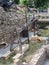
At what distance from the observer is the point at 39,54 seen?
420 inches

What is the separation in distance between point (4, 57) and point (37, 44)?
300 centimetres

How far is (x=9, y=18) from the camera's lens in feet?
35.6

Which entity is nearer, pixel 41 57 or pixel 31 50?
pixel 41 57

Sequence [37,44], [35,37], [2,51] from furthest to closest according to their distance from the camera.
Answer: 1. [35,37]
2. [37,44]
3. [2,51]

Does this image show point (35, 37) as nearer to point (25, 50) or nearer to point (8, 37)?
point (25, 50)

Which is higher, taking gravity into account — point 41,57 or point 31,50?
point 41,57

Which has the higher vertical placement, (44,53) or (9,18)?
(9,18)

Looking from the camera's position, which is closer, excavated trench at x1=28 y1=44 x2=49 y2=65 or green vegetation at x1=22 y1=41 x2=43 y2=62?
excavated trench at x1=28 y1=44 x2=49 y2=65

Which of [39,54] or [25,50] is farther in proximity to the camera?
[25,50]

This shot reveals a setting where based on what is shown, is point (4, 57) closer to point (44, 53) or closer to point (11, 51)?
point (11, 51)

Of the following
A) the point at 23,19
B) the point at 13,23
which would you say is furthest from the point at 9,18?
the point at 23,19

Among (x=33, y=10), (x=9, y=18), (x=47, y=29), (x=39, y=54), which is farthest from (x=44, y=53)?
(x=33, y=10)

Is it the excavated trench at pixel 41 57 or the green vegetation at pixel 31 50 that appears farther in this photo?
the green vegetation at pixel 31 50

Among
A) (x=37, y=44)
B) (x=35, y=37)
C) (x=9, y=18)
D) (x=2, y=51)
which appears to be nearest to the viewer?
(x=9, y=18)
